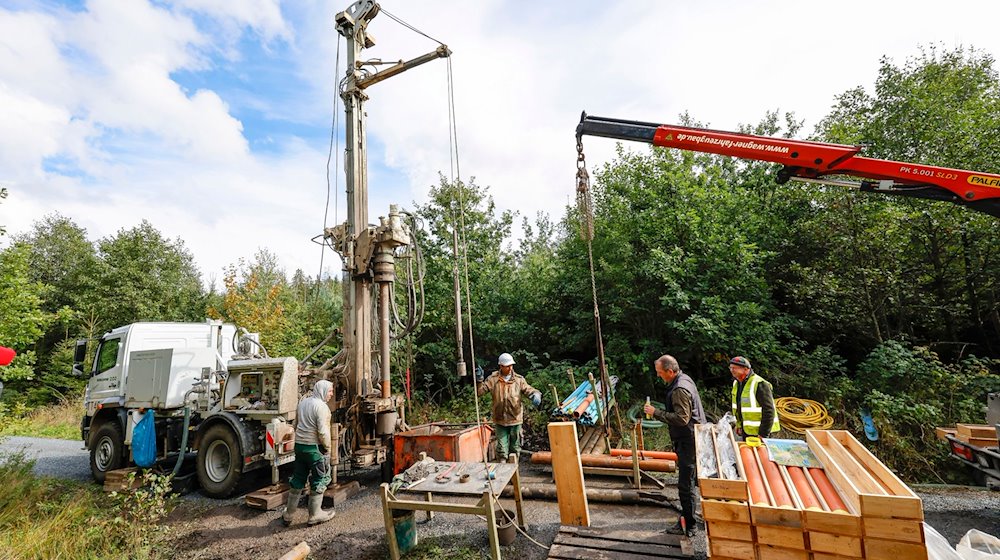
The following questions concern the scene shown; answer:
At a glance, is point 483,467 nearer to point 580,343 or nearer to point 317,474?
point 317,474

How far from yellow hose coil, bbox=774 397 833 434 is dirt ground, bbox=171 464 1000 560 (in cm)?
161

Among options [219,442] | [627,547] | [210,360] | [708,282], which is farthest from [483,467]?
[708,282]

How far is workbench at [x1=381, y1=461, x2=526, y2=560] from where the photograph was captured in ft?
12.3

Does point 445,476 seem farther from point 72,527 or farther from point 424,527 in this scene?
point 72,527

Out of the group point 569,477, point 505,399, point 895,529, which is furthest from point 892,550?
point 505,399

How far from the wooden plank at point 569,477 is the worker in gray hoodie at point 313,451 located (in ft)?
9.04

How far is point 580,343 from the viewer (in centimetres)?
1181

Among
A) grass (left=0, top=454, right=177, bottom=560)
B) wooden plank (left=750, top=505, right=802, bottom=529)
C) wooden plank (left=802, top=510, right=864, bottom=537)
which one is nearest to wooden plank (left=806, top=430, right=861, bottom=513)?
wooden plank (left=802, top=510, right=864, bottom=537)

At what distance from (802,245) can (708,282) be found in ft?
11.0

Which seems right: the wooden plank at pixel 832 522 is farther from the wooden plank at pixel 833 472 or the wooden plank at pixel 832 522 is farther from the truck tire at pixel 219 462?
the truck tire at pixel 219 462

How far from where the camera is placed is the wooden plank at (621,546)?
4.09 meters

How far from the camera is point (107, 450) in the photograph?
8164 millimetres

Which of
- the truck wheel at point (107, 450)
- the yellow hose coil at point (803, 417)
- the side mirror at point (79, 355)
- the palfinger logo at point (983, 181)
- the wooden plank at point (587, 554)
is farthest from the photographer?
the side mirror at point (79, 355)

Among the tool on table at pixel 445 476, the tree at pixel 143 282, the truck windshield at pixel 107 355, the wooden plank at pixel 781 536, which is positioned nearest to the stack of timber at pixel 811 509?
the wooden plank at pixel 781 536
